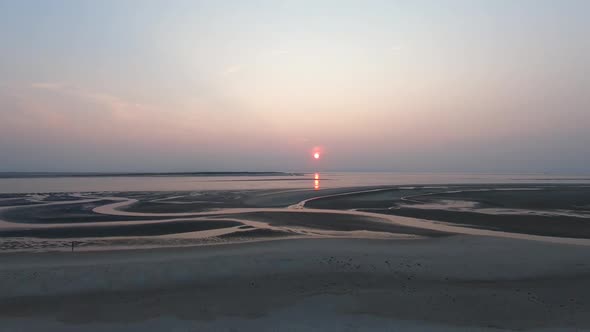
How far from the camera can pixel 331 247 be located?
56.1 ft

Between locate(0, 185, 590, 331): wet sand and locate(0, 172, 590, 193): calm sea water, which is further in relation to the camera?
locate(0, 172, 590, 193): calm sea water

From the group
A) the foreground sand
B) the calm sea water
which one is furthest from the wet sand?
the calm sea water

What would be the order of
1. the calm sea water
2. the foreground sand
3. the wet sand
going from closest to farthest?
1. the foreground sand
2. the wet sand
3. the calm sea water

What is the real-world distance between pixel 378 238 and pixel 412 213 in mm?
11424

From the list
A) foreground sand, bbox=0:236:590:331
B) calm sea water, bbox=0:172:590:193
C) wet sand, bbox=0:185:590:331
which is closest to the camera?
foreground sand, bbox=0:236:590:331

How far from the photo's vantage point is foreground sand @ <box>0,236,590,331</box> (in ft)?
30.5

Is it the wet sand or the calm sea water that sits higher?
the calm sea water

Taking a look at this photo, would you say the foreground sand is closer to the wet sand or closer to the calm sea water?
the wet sand

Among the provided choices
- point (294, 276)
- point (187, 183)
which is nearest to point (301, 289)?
point (294, 276)

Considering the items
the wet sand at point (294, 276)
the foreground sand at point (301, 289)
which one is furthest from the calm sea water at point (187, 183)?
the foreground sand at point (301, 289)

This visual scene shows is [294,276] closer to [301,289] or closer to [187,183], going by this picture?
[301,289]

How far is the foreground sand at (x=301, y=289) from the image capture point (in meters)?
9.30

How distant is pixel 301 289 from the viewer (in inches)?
457

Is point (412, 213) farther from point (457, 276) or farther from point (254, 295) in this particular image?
point (254, 295)
